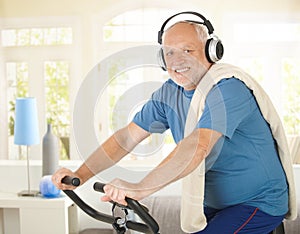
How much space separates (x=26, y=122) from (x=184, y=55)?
97.3 inches

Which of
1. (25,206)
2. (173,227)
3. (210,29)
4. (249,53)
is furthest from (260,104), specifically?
(249,53)

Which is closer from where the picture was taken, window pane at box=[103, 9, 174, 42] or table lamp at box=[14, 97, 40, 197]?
table lamp at box=[14, 97, 40, 197]

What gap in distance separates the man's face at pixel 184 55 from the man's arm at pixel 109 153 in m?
0.24

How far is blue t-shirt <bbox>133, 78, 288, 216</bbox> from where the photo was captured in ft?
5.78

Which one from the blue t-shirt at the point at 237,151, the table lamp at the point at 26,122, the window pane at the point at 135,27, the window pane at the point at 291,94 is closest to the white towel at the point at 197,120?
the blue t-shirt at the point at 237,151

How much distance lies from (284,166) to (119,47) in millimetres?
6341

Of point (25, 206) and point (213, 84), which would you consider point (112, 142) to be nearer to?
point (213, 84)

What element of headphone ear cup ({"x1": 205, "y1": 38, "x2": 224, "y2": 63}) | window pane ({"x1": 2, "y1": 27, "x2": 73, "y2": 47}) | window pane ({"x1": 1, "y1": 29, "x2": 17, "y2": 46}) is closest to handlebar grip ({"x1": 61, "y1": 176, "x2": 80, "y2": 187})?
headphone ear cup ({"x1": 205, "y1": 38, "x2": 224, "y2": 63})

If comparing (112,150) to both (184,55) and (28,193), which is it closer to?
(184,55)

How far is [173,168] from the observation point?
164cm

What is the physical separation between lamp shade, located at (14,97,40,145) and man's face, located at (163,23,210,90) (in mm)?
2361

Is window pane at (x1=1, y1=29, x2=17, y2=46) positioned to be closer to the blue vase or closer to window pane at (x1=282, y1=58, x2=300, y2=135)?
window pane at (x1=282, y1=58, x2=300, y2=135)

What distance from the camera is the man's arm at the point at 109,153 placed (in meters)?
1.84

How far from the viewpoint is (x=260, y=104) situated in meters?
1.87
